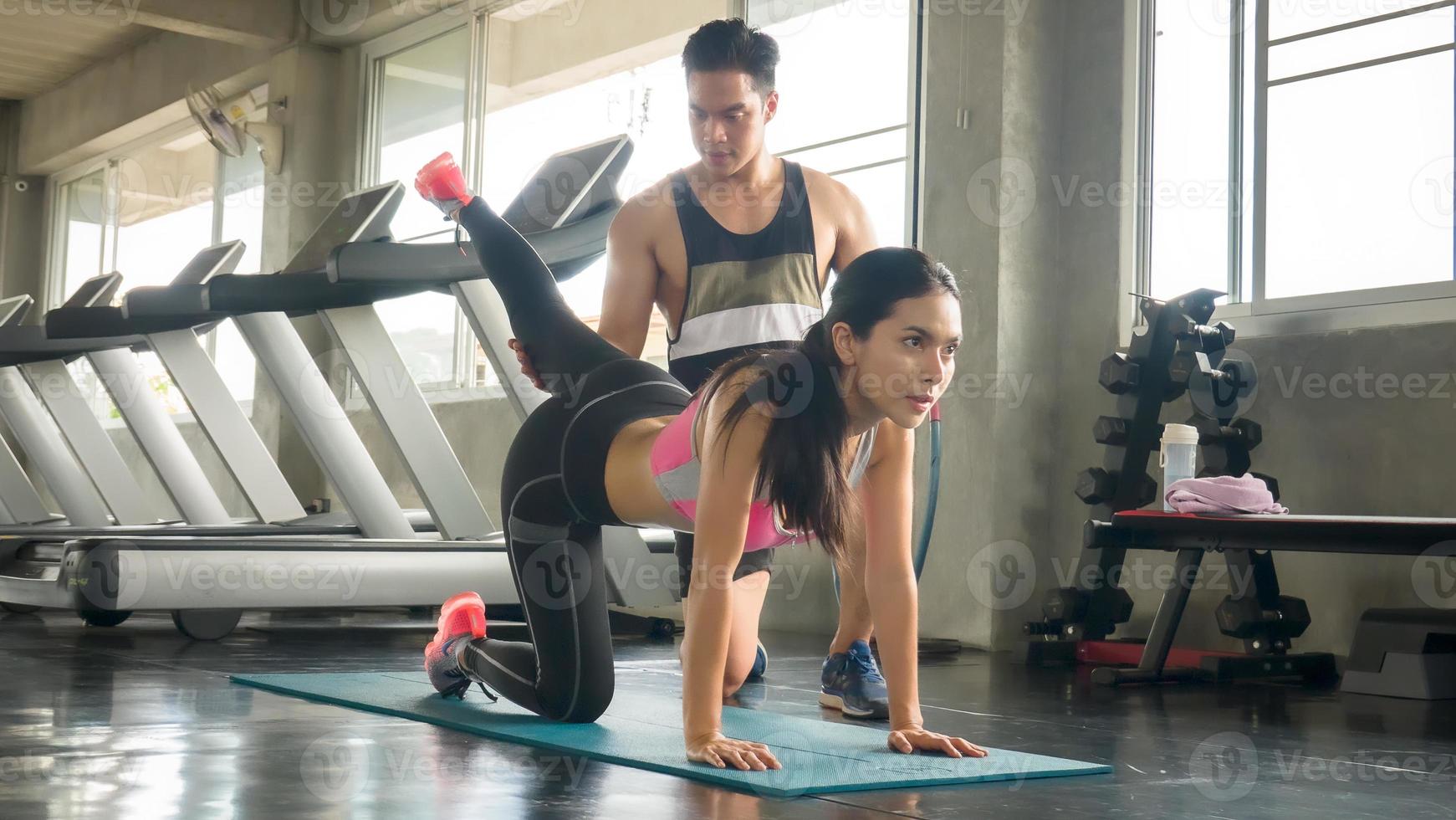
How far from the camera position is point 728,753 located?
6.26 ft

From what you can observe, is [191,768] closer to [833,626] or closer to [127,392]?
[833,626]

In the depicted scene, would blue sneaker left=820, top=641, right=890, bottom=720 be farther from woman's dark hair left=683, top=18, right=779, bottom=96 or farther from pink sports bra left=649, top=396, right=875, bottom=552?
woman's dark hair left=683, top=18, right=779, bottom=96

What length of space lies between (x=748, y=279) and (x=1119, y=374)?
67.4 inches

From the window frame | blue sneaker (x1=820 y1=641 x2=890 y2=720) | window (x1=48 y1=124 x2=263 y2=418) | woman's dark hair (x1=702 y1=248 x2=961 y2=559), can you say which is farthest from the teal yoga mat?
window (x1=48 y1=124 x2=263 y2=418)

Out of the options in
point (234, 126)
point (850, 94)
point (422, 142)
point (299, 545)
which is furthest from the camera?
point (234, 126)

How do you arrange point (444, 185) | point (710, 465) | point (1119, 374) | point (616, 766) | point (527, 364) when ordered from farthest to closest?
point (1119, 374), point (444, 185), point (527, 364), point (616, 766), point (710, 465)

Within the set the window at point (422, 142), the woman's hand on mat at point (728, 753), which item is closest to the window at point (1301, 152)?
the woman's hand on mat at point (728, 753)

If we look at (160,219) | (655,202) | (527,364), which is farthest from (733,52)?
(160,219)

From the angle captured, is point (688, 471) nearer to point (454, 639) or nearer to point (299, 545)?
point (454, 639)

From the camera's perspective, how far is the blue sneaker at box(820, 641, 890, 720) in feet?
8.73

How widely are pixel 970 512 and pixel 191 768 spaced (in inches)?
119

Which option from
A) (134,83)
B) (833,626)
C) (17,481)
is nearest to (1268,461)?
(833,626)

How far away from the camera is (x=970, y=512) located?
14.9 ft

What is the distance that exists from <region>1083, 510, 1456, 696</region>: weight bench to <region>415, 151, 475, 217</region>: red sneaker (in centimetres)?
201
